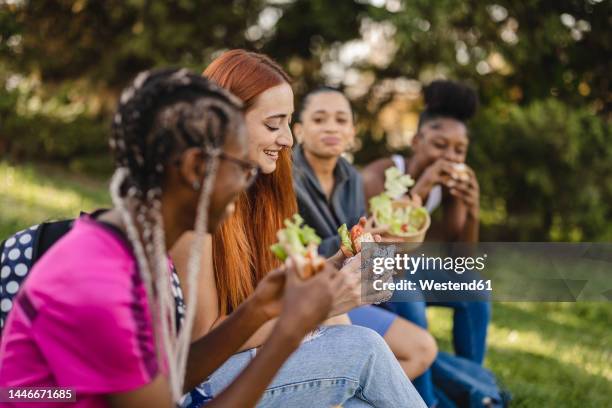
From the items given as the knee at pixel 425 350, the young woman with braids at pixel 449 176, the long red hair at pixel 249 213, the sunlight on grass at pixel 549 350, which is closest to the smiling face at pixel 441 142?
the young woman with braids at pixel 449 176

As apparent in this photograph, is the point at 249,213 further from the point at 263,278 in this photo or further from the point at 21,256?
the point at 21,256

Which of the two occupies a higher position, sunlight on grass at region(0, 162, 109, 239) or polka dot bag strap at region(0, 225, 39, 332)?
polka dot bag strap at region(0, 225, 39, 332)

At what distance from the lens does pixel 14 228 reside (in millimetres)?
5141

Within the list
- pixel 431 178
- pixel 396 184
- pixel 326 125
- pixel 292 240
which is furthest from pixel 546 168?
pixel 292 240

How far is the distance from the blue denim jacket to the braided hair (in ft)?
6.76

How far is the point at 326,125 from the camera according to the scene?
411cm

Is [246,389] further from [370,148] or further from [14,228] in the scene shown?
[370,148]

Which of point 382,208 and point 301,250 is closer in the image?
point 301,250

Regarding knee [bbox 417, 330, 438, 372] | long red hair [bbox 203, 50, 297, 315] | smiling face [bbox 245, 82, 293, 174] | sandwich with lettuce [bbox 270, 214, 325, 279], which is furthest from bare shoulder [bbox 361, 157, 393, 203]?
sandwich with lettuce [bbox 270, 214, 325, 279]

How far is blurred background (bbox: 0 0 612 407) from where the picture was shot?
8477mm

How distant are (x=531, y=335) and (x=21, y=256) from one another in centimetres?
473

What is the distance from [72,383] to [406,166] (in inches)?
147

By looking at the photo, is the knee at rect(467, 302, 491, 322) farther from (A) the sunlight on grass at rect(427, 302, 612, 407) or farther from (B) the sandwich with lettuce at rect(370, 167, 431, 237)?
(B) the sandwich with lettuce at rect(370, 167, 431, 237)

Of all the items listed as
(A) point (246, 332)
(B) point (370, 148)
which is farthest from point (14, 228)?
(B) point (370, 148)
